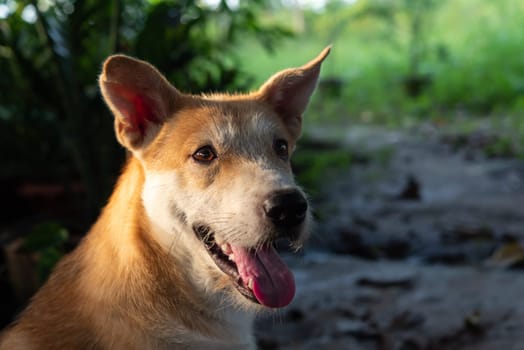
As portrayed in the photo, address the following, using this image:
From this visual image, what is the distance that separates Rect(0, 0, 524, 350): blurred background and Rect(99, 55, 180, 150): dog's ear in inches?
52.9

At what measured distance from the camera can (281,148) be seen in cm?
272

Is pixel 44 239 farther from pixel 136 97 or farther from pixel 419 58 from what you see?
pixel 419 58

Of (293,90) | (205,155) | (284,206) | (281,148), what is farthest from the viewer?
(293,90)

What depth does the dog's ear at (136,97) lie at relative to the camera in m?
2.46

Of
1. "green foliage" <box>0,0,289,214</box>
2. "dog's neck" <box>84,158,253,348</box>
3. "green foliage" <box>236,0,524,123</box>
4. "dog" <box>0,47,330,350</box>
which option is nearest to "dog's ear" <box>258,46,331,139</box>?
"dog" <box>0,47,330,350</box>

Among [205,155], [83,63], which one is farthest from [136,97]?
[83,63]

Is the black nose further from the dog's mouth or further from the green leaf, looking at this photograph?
the green leaf

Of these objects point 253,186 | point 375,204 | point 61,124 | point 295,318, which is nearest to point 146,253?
point 253,186

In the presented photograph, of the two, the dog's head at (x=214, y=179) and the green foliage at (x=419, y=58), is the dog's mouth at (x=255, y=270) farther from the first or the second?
the green foliage at (x=419, y=58)

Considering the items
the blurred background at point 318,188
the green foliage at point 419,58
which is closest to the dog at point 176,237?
the blurred background at point 318,188

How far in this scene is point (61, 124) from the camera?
4602 millimetres

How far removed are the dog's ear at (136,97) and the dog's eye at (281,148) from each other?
480 mm

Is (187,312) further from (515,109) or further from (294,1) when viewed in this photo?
(294,1)

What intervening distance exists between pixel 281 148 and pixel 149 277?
80 centimetres
